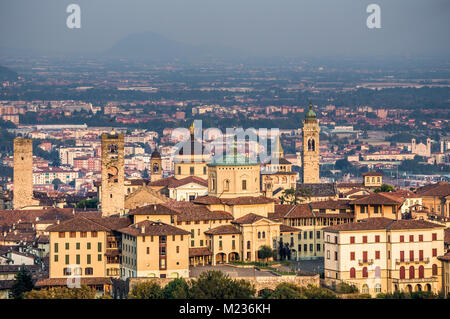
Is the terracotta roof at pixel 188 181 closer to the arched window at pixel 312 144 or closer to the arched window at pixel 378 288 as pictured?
the arched window at pixel 312 144

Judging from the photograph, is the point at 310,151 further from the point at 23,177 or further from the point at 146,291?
the point at 146,291

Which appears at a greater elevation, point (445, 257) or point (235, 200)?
point (235, 200)

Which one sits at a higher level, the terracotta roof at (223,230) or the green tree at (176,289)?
the terracotta roof at (223,230)

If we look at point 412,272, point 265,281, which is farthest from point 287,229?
point 265,281

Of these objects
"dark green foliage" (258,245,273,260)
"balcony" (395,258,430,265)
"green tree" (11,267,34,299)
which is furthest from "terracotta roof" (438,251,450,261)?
"green tree" (11,267,34,299)

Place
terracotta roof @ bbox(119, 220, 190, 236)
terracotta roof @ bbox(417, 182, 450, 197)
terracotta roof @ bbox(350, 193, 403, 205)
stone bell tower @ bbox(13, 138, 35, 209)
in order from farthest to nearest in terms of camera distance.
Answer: stone bell tower @ bbox(13, 138, 35, 209) < terracotta roof @ bbox(417, 182, 450, 197) < terracotta roof @ bbox(350, 193, 403, 205) < terracotta roof @ bbox(119, 220, 190, 236)

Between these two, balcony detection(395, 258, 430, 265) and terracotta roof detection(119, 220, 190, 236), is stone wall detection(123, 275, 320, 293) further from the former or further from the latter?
balcony detection(395, 258, 430, 265)

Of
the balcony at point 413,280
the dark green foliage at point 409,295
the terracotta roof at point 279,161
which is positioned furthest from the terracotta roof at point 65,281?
the terracotta roof at point 279,161
